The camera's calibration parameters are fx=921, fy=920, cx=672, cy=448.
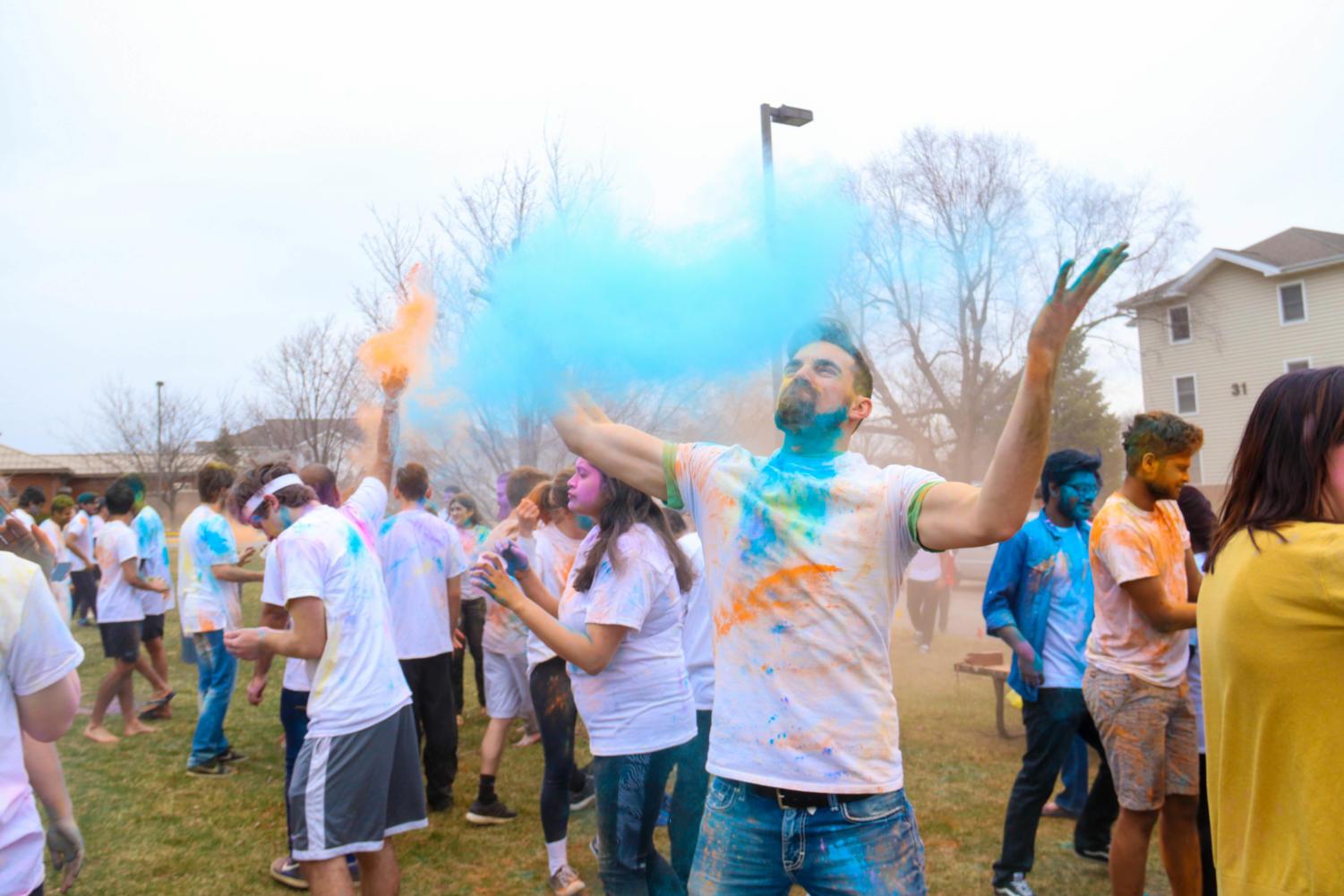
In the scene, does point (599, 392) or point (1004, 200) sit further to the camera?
point (1004, 200)

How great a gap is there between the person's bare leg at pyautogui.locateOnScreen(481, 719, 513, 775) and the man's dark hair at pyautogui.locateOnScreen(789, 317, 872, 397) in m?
4.27

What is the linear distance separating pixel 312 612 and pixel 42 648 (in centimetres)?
128

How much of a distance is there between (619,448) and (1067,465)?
326 centimetres

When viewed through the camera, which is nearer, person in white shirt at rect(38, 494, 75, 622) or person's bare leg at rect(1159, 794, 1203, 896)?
person's bare leg at rect(1159, 794, 1203, 896)

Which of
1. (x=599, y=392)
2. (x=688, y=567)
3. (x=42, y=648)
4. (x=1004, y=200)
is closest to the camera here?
(x=42, y=648)

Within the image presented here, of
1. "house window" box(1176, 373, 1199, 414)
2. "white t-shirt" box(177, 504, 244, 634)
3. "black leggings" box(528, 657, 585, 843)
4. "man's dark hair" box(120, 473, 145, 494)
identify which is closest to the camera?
"black leggings" box(528, 657, 585, 843)

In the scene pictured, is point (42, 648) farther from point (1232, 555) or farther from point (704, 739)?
point (1232, 555)

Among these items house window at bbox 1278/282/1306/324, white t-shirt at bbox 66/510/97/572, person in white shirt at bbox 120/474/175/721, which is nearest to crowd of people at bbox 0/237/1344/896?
person in white shirt at bbox 120/474/175/721

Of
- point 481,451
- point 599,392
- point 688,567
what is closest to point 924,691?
point 481,451

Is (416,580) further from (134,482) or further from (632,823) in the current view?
(134,482)

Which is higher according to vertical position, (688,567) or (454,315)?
(454,315)

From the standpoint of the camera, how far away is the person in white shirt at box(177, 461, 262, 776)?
703 centimetres

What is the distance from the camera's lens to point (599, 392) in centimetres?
362

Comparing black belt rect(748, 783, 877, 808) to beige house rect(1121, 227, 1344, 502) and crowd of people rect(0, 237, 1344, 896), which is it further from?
beige house rect(1121, 227, 1344, 502)
